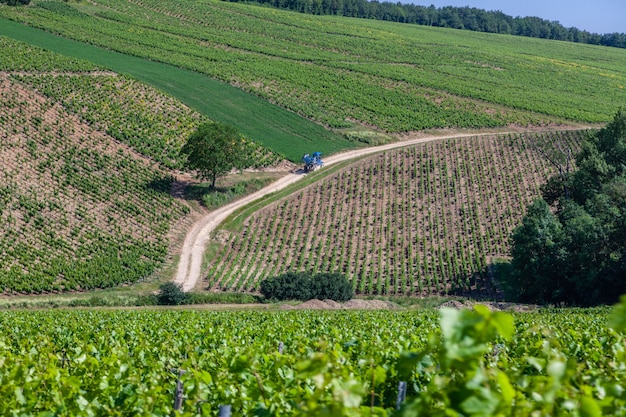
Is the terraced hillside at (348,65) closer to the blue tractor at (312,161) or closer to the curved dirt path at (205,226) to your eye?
the curved dirt path at (205,226)

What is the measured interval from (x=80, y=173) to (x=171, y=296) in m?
20.1

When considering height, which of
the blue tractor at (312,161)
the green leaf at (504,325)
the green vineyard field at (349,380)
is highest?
the green leaf at (504,325)

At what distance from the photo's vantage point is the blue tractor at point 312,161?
211 feet

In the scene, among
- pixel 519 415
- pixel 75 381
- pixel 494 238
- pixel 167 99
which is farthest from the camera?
pixel 167 99

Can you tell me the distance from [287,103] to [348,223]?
32574mm

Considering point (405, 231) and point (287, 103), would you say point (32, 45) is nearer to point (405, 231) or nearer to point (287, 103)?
point (287, 103)

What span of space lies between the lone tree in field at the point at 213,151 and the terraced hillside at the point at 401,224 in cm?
574

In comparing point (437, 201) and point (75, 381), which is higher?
point (75, 381)

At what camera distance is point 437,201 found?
57.8 m

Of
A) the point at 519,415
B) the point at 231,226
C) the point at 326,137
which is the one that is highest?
the point at 519,415

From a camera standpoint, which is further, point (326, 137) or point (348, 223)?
point (326, 137)

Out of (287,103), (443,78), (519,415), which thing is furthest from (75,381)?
(443,78)

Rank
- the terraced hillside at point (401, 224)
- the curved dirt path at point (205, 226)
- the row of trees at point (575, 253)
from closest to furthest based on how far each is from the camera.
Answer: the row of trees at point (575, 253)
the curved dirt path at point (205, 226)
the terraced hillside at point (401, 224)

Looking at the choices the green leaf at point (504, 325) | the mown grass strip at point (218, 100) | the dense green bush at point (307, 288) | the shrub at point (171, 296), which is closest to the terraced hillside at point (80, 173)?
the mown grass strip at point (218, 100)
